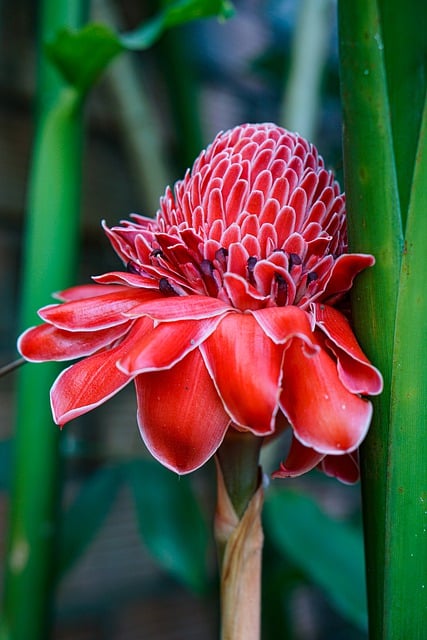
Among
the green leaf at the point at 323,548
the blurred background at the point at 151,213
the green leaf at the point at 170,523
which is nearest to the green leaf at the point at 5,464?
the blurred background at the point at 151,213

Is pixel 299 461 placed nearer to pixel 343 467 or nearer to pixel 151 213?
pixel 343 467

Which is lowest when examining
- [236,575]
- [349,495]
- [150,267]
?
[349,495]

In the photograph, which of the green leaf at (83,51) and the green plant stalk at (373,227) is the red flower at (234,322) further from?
the green leaf at (83,51)

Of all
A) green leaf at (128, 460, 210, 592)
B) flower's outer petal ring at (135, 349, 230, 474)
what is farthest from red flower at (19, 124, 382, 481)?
green leaf at (128, 460, 210, 592)

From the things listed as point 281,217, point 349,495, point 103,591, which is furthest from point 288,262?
point 349,495

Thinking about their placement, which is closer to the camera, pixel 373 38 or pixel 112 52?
pixel 373 38

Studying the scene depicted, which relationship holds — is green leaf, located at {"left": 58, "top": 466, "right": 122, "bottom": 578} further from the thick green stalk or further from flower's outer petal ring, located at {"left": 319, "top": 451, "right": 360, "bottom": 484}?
flower's outer petal ring, located at {"left": 319, "top": 451, "right": 360, "bottom": 484}

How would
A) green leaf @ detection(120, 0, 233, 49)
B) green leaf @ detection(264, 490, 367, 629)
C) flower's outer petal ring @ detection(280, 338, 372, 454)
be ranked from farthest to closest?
green leaf @ detection(264, 490, 367, 629), green leaf @ detection(120, 0, 233, 49), flower's outer petal ring @ detection(280, 338, 372, 454)

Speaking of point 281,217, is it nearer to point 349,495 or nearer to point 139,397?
point 139,397
